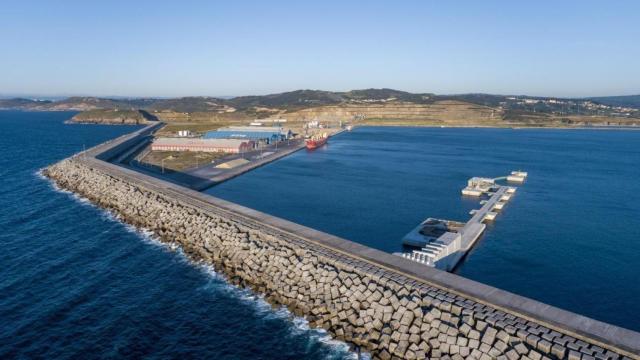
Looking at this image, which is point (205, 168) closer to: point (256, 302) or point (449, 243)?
point (449, 243)

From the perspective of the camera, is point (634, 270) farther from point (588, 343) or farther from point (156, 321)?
point (156, 321)

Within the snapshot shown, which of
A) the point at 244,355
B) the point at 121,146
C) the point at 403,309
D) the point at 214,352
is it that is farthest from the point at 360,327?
the point at 121,146

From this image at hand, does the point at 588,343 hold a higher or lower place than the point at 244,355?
higher

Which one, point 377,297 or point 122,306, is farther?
point 122,306

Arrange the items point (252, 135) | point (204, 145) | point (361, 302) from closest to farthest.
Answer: point (361, 302), point (204, 145), point (252, 135)

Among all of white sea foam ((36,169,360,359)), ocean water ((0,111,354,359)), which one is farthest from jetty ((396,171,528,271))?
ocean water ((0,111,354,359))

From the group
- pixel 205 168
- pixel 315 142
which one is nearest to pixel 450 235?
pixel 205 168

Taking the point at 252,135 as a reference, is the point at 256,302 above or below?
below

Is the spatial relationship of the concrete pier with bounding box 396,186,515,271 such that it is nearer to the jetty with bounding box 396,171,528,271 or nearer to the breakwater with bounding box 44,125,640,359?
the jetty with bounding box 396,171,528,271
